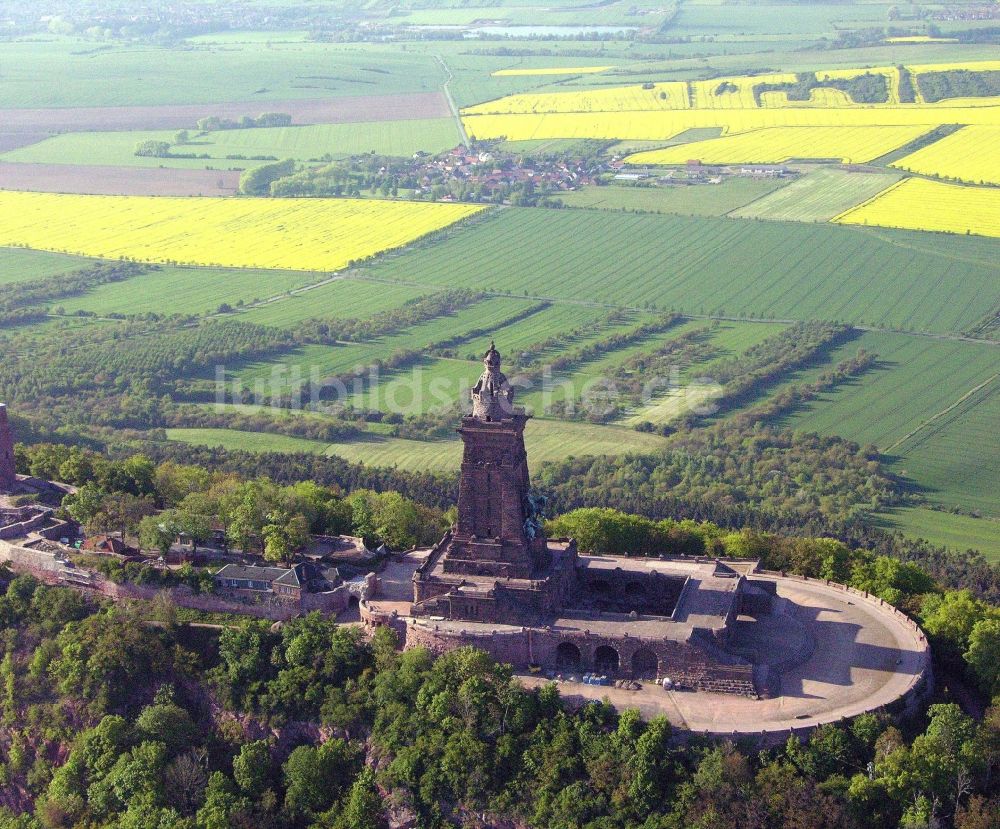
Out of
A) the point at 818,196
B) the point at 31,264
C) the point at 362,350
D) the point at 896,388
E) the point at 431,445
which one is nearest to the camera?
the point at 431,445

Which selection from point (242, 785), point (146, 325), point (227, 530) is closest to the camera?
point (242, 785)

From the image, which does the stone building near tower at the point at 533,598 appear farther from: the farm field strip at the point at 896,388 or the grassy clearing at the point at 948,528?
the farm field strip at the point at 896,388

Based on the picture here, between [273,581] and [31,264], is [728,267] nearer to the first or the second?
[31,264]

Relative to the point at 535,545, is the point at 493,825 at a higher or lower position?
lower

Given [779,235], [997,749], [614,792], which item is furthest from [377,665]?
[779,235]

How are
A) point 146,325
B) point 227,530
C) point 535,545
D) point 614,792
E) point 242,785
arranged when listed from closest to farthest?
1. point 614,792
2. point 242,785
3. point 535,545
4. point 227,530
5. point 146,325

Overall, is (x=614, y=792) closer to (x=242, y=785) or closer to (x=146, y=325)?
(x=242, y=785)

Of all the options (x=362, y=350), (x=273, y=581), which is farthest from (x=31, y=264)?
(x=273, y=581)

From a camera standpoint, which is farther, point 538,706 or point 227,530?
point 227,530
